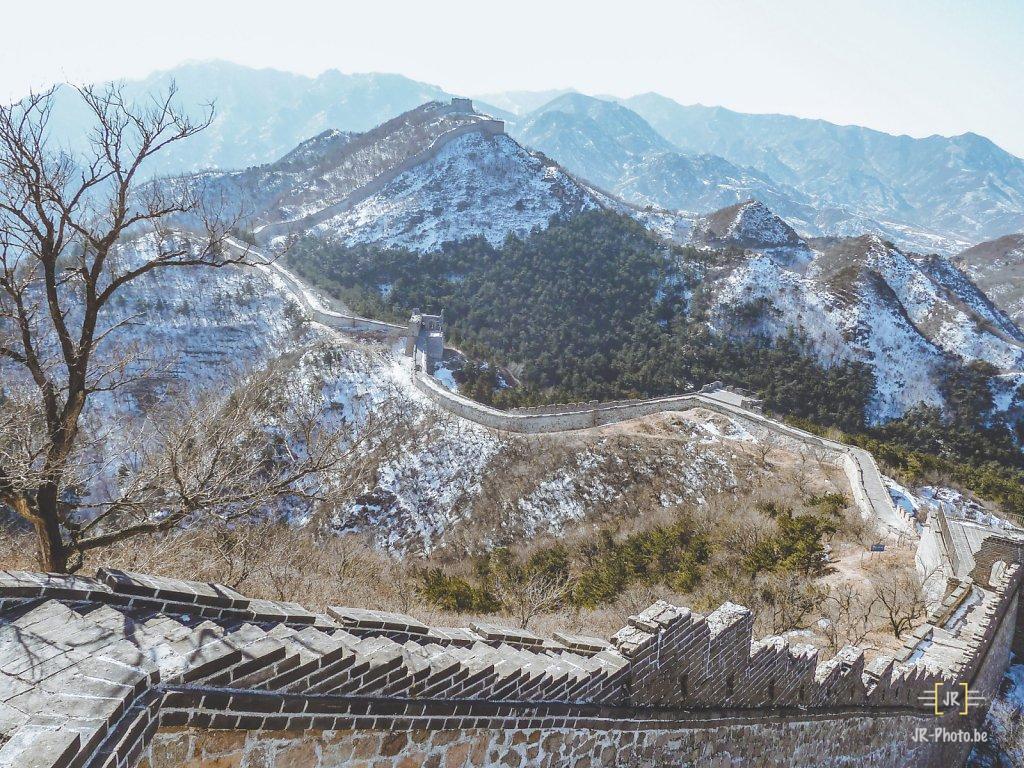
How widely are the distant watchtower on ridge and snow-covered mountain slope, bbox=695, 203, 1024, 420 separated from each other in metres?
23.2

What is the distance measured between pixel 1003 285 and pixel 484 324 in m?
95.7

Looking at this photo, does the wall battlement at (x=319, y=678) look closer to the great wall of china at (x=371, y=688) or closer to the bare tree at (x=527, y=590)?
the great wall of china at (x=371, y=688)

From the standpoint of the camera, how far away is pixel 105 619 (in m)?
3.03

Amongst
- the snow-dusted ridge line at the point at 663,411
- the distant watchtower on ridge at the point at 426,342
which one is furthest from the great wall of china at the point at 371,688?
the distant watchtower on ridge at the point at 426,342

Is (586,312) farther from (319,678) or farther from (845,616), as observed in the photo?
(319,678)

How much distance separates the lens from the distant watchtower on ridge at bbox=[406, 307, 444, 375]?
118 feet

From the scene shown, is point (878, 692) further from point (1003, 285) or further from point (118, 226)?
point (1003, 285)

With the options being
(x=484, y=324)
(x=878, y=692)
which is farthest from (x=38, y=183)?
(x=484, y=324)

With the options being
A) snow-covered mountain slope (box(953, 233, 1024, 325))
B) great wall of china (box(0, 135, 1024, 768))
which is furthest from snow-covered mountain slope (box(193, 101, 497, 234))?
snow-covered mountain slope (box(953, 233, 1024, 325))

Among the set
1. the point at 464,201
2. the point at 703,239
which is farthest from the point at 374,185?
the point at 703,239

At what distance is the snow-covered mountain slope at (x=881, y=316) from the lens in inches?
1695

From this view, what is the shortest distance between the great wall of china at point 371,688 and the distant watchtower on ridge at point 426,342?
30028mm

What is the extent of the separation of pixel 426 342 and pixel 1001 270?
363ft

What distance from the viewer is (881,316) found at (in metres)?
47.2
